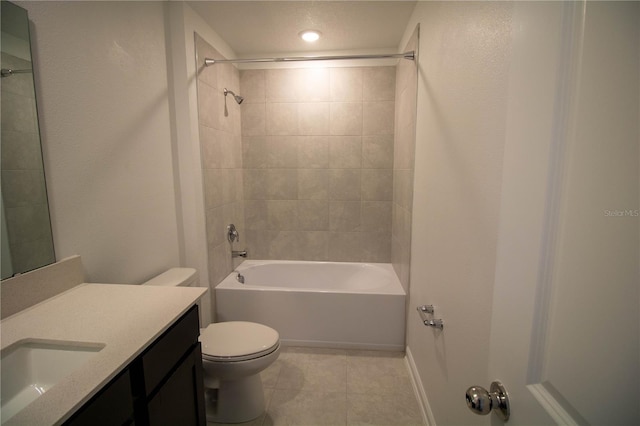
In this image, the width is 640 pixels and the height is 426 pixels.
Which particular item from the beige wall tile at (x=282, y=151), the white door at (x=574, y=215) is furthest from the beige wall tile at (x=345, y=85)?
the white door at (x=574, y=215)

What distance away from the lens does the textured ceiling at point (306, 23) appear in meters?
1.89

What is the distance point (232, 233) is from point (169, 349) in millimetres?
1682

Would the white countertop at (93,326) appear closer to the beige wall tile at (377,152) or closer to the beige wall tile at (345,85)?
the beige wall tile at (377,152)

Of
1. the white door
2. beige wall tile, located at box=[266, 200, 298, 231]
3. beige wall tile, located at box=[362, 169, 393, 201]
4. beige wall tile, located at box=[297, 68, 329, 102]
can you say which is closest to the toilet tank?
beige wall tile, located at box=[266, 200, 298, 231]

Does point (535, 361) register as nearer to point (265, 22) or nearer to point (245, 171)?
point (265, 22)

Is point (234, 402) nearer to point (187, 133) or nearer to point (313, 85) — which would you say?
point (187, 133)

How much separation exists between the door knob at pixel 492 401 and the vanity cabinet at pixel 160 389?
2.70ft

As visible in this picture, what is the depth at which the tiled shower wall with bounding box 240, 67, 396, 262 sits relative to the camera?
273cm

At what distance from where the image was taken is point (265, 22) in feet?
6.94

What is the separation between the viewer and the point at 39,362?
845 mm

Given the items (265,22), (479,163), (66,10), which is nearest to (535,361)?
(479,163)

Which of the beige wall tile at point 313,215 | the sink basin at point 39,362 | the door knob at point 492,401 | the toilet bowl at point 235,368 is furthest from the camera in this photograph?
the beige wall tile at point 313,215

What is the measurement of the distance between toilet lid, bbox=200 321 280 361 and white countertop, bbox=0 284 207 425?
1.75ft

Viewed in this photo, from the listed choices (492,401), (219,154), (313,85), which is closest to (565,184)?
(492,401)
